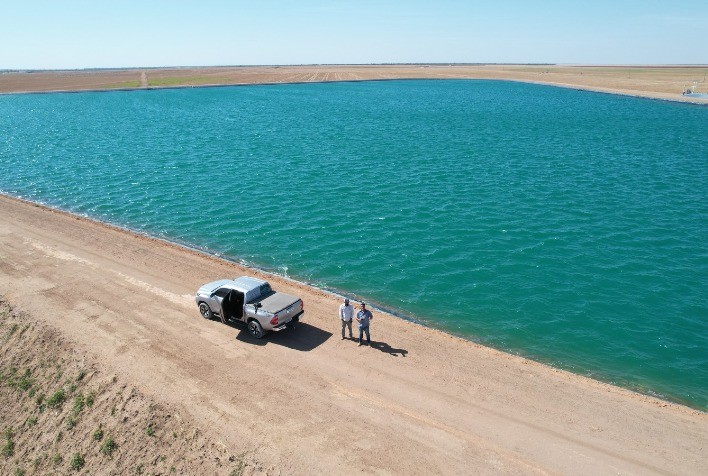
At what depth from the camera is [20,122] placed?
92.1 meters

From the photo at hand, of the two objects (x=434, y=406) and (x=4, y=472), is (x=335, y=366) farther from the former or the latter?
(x=4, y=472)

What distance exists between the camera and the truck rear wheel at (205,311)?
22.5 meters

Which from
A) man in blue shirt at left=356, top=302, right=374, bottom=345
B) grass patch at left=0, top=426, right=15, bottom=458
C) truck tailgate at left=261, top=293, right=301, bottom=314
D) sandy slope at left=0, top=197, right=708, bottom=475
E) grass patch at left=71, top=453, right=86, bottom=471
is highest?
truck tailgate at left=261, top=293, right=301, bottom=314

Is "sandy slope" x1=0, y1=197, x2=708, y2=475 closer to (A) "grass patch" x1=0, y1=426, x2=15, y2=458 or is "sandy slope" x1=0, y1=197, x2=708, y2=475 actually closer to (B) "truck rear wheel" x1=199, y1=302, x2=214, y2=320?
(B) "truck rear wheel" x1=199, y1=302, x2=214, y2=320

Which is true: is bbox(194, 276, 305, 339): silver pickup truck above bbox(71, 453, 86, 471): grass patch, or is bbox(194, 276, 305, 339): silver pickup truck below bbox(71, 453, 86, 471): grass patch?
above

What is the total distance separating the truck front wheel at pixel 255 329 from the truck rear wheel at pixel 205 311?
2.56 metres

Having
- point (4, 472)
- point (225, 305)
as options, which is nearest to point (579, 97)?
point (225, 305)

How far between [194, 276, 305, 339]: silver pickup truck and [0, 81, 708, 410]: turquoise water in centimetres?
637

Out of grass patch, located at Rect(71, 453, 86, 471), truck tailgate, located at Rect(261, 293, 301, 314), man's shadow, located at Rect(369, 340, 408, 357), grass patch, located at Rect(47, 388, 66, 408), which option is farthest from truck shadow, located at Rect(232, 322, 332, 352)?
grass patch, located at Rect(71, 453, 86, 471)

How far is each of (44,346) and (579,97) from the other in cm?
14788

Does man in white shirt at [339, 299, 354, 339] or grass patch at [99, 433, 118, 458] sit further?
man in white shirt at [339, 299, 354, 339]

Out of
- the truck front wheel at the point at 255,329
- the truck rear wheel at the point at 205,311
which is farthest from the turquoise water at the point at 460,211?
the truck front wheel at the point at 255,329

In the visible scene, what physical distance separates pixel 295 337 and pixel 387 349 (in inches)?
169

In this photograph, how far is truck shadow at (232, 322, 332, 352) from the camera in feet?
68.0
